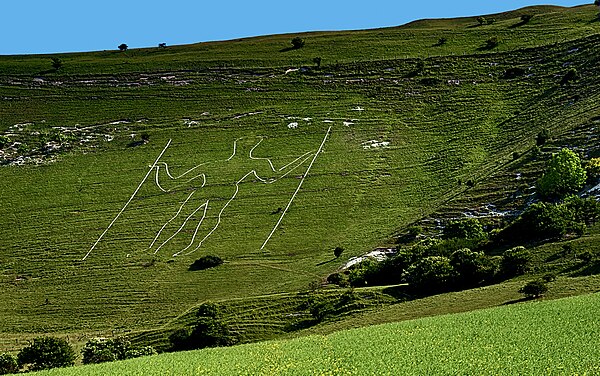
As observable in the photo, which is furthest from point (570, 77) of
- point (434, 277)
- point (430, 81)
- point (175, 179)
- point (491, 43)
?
point (434, 277)

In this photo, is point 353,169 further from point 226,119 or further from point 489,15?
point 489,15

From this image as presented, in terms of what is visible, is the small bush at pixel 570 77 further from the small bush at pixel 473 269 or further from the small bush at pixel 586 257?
the small bush at pixel 473 269

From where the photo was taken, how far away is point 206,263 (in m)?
96.0

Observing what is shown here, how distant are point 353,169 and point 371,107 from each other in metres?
27.7

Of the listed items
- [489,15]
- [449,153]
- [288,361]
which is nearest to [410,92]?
[449,153]

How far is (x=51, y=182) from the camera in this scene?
418ft

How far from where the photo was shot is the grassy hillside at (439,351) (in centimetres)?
3206

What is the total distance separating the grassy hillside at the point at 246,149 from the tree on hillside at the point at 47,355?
1367 cm

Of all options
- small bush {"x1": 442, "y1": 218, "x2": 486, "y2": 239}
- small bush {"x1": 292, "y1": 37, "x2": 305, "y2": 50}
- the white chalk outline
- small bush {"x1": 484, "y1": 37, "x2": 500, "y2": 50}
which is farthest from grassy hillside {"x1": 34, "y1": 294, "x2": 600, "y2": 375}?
small bush {"x1": 292, "y1": 37, "x2": 305, "y2": 50}

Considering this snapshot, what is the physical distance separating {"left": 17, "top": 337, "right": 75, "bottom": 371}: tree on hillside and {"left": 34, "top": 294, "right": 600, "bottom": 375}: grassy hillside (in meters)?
18.4

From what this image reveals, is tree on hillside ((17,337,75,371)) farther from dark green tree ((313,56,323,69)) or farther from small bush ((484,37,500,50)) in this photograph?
small bush ((484,37,500,50))

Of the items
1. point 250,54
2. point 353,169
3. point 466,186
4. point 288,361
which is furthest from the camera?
point 250,54

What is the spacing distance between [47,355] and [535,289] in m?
38.9

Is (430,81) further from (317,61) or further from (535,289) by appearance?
(535,289)
